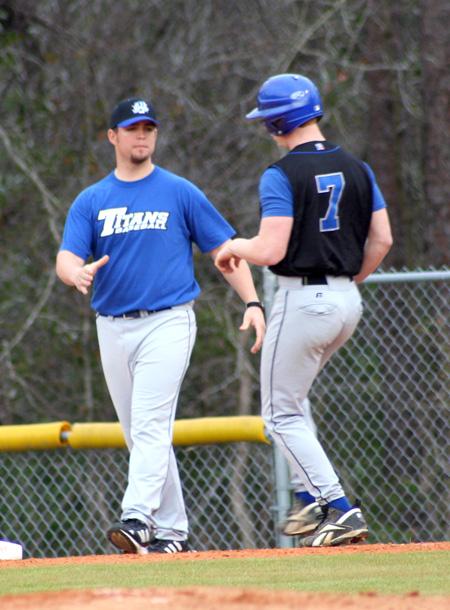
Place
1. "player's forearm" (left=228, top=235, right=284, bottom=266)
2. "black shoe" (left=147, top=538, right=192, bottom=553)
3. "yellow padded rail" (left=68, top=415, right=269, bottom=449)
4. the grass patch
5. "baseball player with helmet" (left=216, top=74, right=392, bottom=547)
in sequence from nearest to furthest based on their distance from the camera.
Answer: the grass patch → "player's forearm" (left=228, top=235, right=284, bottom=266) → "baseball player with helmet" (left=216, top=74, right=392, bottom=547) → "black shoe" (left=147, top=538, right=192, bottom=553) → "yellow padded rail" (left=68, top=415, right=269, bottom=449)

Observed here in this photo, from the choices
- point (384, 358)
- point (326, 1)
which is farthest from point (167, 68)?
point (384, 358)

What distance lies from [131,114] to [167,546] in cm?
215

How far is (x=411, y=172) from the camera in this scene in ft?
48.9

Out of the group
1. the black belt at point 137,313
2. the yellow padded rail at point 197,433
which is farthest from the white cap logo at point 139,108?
the yellow padded rail at point 197,433

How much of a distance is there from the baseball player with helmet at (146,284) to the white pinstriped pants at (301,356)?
0.25 m

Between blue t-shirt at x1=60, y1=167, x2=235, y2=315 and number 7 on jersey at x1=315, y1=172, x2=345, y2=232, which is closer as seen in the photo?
number 7 on jersey at x1=315, y1=172, x2=345, y2=232

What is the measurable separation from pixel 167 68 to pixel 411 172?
9.97ft

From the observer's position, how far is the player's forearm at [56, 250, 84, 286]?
6266 millimetres

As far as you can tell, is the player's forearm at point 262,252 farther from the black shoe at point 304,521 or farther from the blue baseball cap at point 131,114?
the black shoe at point 304,521

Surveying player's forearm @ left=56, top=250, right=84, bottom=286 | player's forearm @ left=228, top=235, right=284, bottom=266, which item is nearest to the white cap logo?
player's forearm @ left=56, top=250, right=84, bottom=286

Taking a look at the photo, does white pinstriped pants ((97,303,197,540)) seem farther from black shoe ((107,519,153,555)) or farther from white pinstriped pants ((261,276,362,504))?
white pinstriped pants ((261,276,362,504))

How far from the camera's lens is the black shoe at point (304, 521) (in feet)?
20.2

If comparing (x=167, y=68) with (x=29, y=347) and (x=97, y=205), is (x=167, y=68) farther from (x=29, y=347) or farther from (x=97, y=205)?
(x=97, y=205)

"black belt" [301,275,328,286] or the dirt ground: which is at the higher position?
"black belt" [301,275,328,286]
